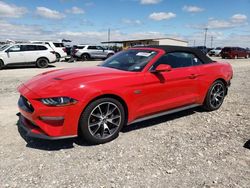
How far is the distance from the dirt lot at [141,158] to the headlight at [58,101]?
0.75m

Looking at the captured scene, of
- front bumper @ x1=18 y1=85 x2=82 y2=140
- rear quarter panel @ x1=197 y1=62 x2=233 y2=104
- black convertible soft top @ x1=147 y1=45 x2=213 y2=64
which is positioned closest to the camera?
front bumper @ x1=18 y1=85 x2=82 y2=140

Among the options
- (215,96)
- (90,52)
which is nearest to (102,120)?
(215,96)

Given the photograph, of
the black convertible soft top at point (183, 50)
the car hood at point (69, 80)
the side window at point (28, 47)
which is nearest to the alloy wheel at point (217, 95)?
the black convertible soft top at point (183, 50)

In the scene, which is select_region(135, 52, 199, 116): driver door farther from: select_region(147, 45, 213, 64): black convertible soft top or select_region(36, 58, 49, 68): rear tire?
select_region(36, 58, 49, 68): rear tire

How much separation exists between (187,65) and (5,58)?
13175 millimetres

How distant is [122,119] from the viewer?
4.33 metres

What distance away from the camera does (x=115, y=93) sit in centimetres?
413

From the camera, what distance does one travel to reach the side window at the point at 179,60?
16.3ft

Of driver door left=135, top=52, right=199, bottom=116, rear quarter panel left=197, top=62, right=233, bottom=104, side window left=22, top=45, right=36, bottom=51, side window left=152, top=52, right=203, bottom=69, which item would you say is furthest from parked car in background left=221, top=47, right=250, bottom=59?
driver door left=135, top=52, right=199, bottom=116

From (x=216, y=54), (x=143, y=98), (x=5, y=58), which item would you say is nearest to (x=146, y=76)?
(x=143, y=98)

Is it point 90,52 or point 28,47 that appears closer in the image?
point 28,47

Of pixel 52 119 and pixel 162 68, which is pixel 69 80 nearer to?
pixel 52 119

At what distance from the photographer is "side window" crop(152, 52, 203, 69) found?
16.3ft

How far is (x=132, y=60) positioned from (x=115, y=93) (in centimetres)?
115
